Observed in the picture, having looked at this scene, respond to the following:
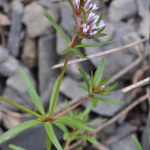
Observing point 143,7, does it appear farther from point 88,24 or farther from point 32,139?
point 32,139

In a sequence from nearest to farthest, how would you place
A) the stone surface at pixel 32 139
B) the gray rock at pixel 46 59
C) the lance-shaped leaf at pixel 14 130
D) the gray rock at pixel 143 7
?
1. the lance-shaped leaf at pixel 14 130
2. the stone surface at pixel 32 139
3. the gray rock at pixel 143 7
4. the gray rock at pixel 46 59

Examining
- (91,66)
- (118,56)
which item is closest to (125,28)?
(118,56)

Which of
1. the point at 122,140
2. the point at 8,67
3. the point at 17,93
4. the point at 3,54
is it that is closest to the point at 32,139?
the point at 17,93

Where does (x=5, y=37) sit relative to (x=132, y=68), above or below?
above

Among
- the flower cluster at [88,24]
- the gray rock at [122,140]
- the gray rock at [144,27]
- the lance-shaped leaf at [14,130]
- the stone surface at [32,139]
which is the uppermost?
the flower cluster at [88,24]

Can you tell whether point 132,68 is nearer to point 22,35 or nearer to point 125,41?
point 125,41

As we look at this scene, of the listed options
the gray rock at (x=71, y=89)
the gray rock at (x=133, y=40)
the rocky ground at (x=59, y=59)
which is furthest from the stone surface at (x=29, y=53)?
the gray rock at (x=133, y=40)

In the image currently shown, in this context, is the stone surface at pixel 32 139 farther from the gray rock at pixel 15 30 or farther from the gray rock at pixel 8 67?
the gray rock at pixel 15 30
